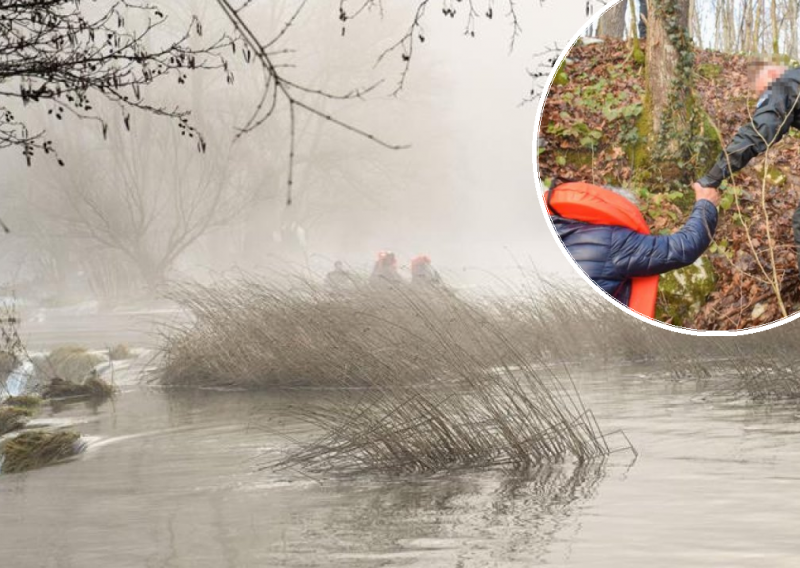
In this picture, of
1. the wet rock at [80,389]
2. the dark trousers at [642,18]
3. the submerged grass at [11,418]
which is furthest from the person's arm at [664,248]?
the wet rock at [80,389]

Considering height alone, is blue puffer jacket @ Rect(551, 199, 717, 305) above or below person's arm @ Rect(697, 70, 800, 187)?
below

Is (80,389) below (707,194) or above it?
below

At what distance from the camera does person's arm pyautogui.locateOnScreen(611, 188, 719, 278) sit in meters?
3.67

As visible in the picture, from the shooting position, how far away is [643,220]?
376 cm

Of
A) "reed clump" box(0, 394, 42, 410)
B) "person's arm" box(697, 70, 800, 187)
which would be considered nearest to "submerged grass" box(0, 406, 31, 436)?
"reed clump" box(0, 394, 42, 410)

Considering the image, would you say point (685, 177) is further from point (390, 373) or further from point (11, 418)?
point (11, 418)

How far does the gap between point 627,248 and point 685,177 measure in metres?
0.43

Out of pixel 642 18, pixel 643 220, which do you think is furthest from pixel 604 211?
pixel 642 18

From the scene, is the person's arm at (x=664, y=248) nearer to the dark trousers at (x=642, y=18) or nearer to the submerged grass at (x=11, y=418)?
the dark trousers at (x=642, y=18)

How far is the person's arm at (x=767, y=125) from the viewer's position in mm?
3607

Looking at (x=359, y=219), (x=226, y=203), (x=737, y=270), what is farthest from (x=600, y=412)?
(x=359, y=219)

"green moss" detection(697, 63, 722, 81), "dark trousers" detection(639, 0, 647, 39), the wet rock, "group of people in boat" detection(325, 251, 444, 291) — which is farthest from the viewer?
the wet rock

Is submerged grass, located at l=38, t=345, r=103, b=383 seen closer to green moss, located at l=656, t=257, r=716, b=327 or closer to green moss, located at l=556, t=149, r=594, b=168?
green moss, located at l=556, t=149, r=594, b=168

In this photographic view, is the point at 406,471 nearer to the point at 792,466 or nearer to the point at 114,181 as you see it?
the point at 792,466
